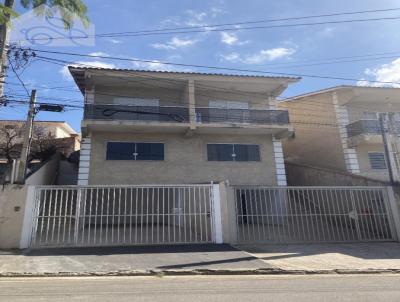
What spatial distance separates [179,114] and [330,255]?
33.6 feet

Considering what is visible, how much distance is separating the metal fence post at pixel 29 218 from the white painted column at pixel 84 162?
5827mm

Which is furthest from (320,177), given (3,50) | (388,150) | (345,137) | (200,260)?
(3,50)

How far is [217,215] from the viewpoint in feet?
34.7

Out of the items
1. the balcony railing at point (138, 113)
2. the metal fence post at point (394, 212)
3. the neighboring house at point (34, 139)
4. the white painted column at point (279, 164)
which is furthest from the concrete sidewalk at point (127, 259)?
the neighboring house at point (34, 139)

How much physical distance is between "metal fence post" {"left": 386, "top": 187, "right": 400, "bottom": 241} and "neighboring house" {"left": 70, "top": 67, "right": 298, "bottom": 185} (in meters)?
6.15

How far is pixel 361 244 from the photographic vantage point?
11.0 metres

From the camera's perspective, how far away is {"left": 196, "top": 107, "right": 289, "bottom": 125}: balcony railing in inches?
674

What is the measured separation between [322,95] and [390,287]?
16346mm

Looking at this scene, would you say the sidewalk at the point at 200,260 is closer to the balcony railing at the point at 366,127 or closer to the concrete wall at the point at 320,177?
the concrete wall at the point at 320,177

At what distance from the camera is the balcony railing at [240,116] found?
17.1 meters

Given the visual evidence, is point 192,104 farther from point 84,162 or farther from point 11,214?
point 11,214

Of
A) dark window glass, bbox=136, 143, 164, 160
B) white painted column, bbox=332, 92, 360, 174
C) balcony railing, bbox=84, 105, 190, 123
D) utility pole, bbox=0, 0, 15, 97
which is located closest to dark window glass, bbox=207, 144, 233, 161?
balcony railing, bbox=84, 105, 190, 123

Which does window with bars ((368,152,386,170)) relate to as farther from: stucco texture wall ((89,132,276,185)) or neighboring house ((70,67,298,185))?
stucco texture wall ((89,132,276,185))

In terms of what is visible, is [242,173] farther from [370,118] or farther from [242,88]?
[370,118]
